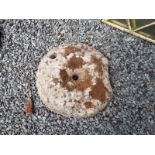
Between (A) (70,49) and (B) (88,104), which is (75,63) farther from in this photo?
(B) (88,104)

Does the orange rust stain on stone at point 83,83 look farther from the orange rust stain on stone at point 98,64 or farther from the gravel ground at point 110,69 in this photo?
the gravel ground at point 110,69

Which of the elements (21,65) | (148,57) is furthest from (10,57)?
(148,57)

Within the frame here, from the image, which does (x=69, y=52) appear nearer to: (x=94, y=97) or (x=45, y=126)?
(x=94, y=97)

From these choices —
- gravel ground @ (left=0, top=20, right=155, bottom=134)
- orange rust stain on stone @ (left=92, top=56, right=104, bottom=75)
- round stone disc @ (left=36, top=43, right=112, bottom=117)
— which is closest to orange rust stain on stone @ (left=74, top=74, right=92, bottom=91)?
round stone disc @ (left=36, top=43, right=112, bottom=117)

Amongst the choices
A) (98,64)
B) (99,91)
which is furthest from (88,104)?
(98,64)

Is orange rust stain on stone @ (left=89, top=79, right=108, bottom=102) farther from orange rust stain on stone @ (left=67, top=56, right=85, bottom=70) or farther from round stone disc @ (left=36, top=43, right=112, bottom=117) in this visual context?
orange rust stain on stone @ (left=67, top=56, right=85, bottom=70)

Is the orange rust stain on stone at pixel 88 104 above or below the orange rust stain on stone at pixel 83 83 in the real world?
below

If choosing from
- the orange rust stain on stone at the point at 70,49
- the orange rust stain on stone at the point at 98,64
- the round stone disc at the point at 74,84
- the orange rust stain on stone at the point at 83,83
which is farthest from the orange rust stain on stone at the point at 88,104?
the orange rust stain on stone at the point at 70,49
